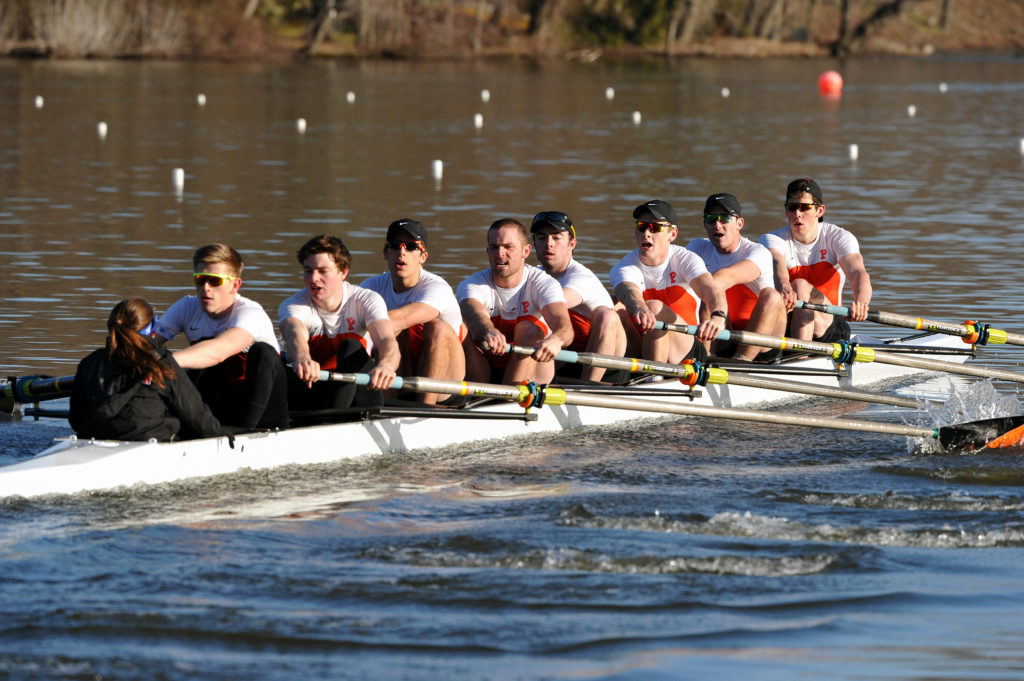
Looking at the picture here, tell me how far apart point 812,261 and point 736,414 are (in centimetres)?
297

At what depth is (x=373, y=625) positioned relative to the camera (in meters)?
5.69

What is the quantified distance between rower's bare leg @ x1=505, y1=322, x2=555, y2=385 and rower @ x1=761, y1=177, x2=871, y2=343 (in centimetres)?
255

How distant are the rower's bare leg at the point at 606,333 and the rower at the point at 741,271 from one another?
1071 millimetres

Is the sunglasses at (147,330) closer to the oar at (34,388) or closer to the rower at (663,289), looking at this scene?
the oar at (34,388)

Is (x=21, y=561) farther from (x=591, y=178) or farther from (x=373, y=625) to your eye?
(x=591, y=178)

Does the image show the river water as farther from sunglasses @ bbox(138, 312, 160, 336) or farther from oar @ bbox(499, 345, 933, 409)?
sunglasses @ bbox(138, 312, 160, 336)


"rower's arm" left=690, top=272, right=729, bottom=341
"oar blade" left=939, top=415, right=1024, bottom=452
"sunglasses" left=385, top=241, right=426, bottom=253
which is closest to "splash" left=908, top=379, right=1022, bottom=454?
"oar blade" left=939, top=415, right=1024, bottom=452

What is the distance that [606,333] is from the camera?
941 centimetres

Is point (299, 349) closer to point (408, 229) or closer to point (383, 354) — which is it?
point (383, 354)

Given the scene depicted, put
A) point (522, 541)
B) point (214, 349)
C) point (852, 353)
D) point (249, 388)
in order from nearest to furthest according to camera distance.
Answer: point (522, 541), point (214, 349), point (249, 388), point (852, 353)

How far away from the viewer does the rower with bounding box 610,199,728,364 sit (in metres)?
9.93

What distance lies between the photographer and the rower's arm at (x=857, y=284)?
34.9 ft

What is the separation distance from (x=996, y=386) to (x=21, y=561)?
24.5 feet

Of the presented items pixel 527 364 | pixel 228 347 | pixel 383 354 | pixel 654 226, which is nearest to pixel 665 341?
pixel 654 226
